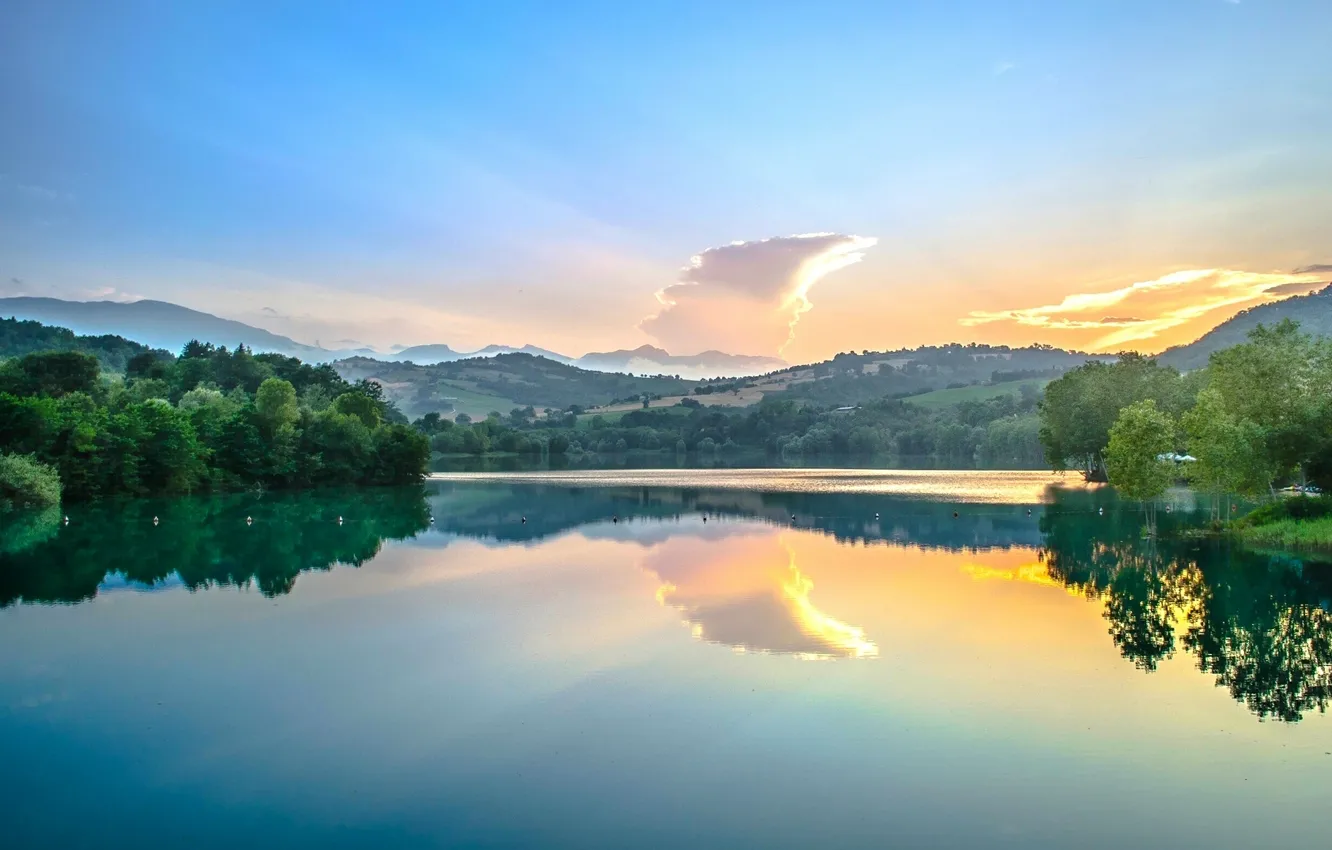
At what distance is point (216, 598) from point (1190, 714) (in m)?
25.2

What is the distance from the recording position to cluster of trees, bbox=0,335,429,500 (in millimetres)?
55656

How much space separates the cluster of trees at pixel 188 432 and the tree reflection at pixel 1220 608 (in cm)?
5513

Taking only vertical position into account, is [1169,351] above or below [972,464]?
above

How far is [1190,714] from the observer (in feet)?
50.8

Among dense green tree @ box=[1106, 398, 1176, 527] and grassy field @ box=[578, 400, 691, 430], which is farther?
grassy field @ box=[578, 400, 691, 430]

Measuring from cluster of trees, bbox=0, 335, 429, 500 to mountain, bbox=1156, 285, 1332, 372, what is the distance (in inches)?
4876

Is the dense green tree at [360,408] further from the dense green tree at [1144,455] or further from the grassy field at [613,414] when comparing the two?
the grassy field at [613,414]

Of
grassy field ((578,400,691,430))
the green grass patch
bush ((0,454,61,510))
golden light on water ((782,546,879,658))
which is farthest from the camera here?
grassy field ((578,400,691,430))

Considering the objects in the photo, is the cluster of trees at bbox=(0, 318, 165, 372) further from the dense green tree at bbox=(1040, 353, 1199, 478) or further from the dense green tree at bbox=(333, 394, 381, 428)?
the dense green tree at bbox=(1040, 353, 1199, 478)

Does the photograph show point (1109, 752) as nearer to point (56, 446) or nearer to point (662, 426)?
point (56, 446)

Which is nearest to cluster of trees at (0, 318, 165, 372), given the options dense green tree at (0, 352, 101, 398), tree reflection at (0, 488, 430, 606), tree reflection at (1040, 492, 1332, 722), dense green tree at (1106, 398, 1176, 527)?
dense green tree at (0, 352, 101, 398)

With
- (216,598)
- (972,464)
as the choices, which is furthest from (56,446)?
(972,464)

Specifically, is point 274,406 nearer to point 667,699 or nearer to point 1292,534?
point 667,699

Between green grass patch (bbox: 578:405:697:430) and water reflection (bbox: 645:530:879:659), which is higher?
green grass patch (bbox: 578:405:697:430)
